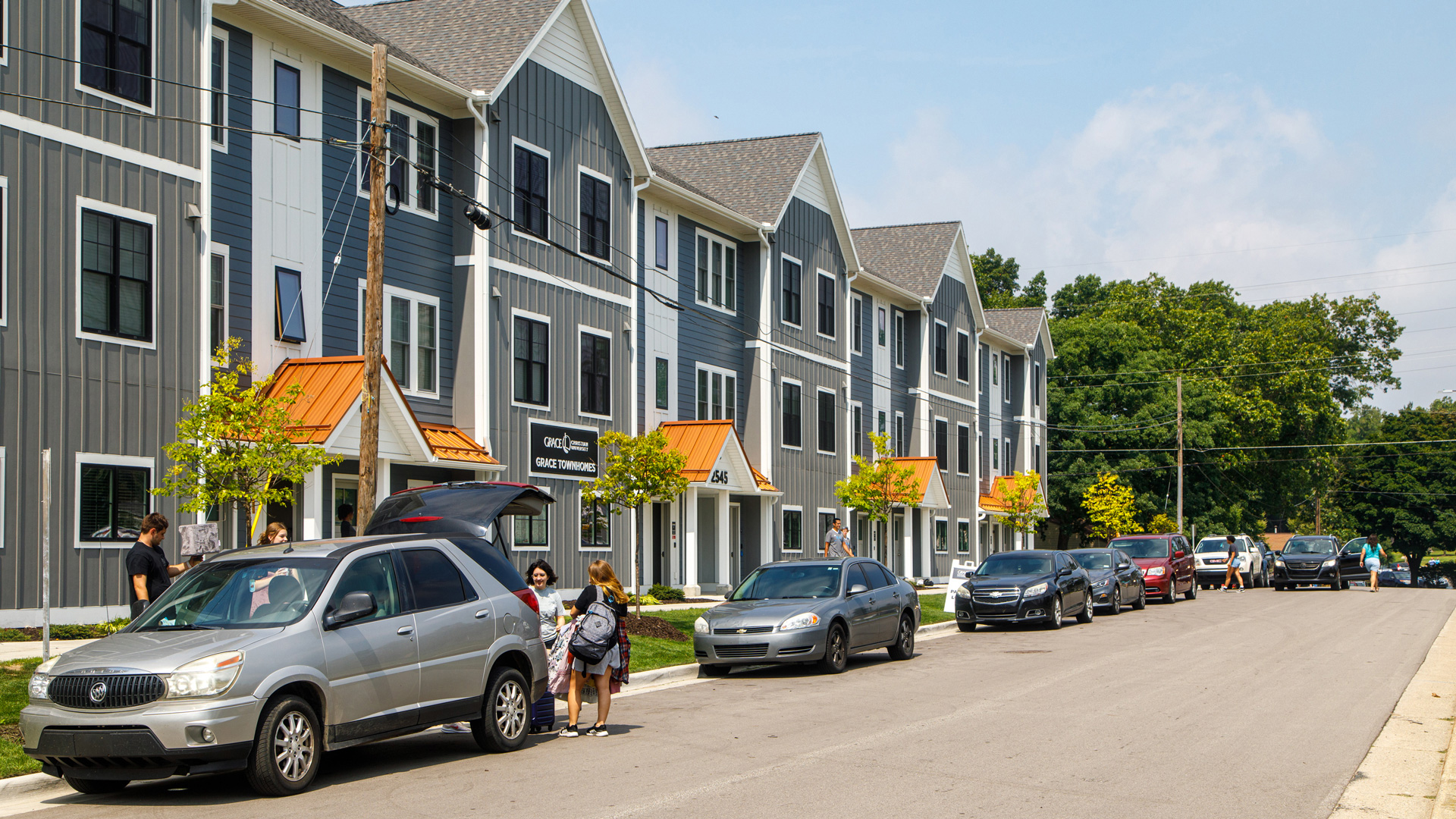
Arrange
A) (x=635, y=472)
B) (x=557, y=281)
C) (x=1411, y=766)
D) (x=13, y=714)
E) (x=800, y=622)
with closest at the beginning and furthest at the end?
(x=1411, y=766), (x=13, y=714), (x=800, y=622), (x=635, y=472), (x=557, y=281)

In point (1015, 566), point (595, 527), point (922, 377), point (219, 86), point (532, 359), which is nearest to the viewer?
point (219, 86)

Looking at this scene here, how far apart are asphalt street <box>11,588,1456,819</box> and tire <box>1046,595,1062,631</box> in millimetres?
6314

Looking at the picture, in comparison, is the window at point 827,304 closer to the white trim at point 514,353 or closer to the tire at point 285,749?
the white trim at point 514,353

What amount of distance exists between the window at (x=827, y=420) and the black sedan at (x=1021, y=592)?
12941 millimetres

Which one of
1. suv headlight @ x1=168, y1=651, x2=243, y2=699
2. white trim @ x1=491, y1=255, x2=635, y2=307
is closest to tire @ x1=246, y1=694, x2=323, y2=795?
suv headlight @ x1=168, y1=651, x2=243, y2=699

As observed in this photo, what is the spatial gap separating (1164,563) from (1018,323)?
2624cm

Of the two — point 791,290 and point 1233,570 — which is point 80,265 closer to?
point 791,290

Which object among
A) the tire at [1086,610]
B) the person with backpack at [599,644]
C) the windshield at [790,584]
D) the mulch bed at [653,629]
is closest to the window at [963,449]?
the tire at [1086,610]

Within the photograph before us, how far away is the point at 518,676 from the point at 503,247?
15245 millimetres

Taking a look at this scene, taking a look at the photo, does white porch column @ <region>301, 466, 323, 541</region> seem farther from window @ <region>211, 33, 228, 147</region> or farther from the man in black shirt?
the man in black shirt

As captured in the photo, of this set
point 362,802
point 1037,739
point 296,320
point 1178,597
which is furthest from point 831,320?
point 362,802

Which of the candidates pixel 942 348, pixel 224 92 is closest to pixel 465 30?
pixel 224 92

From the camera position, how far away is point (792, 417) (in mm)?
37906

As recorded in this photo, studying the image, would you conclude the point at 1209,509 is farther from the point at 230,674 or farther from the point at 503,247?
the point at 230,674
